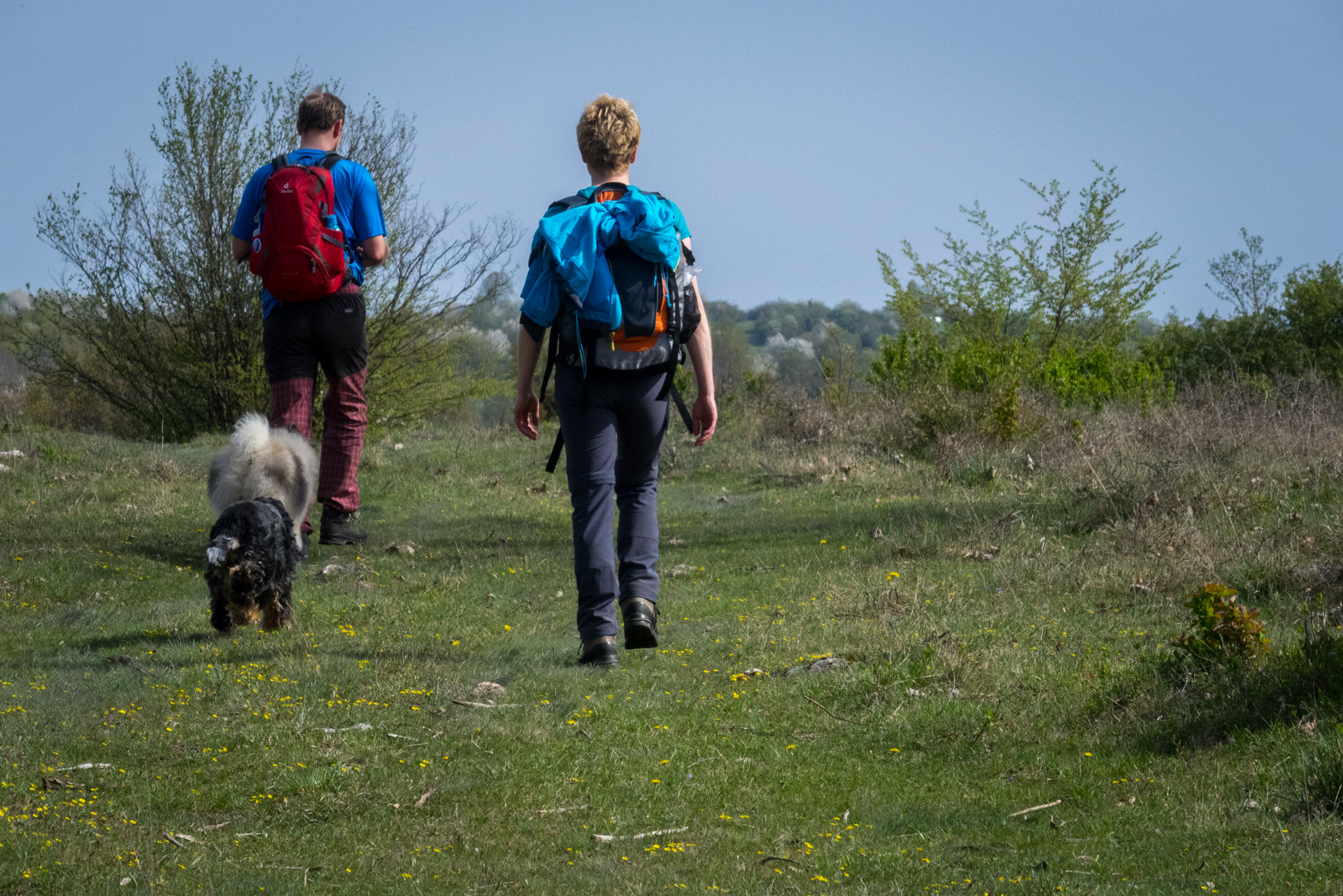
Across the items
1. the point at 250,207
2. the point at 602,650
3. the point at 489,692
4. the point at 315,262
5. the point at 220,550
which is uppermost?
the point at 250,207

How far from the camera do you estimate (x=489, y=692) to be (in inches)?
198

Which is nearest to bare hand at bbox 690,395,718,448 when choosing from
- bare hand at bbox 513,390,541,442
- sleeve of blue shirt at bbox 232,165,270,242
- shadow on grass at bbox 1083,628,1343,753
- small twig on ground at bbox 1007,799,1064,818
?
bare hand at bbox 513,390,541,442

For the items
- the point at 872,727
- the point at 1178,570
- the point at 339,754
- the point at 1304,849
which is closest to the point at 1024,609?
the point at 1178,570

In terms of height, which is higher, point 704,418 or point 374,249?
point 374,249

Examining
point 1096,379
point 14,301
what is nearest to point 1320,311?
point 1096,379

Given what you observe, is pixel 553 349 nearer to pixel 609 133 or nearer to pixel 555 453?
pixel 555 453

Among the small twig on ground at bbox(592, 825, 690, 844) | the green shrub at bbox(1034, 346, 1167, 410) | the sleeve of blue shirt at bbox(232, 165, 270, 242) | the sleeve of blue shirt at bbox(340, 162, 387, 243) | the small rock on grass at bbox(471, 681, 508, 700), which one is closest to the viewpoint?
the small twig on ground at bbox(592, 825, 690, 844)

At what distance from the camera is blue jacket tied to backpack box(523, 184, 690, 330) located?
4.77 meters

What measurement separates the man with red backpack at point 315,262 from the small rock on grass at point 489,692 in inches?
125

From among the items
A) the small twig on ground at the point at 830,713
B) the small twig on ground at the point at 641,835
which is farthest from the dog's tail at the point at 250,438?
the small twig on ground at the point at 641,835

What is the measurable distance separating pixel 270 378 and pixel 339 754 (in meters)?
4.44

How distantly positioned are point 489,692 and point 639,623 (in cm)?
73

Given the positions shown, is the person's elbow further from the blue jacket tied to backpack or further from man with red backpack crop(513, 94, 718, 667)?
the blue jacket tied to backpack

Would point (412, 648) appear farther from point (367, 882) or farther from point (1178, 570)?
point (1178, 570)
